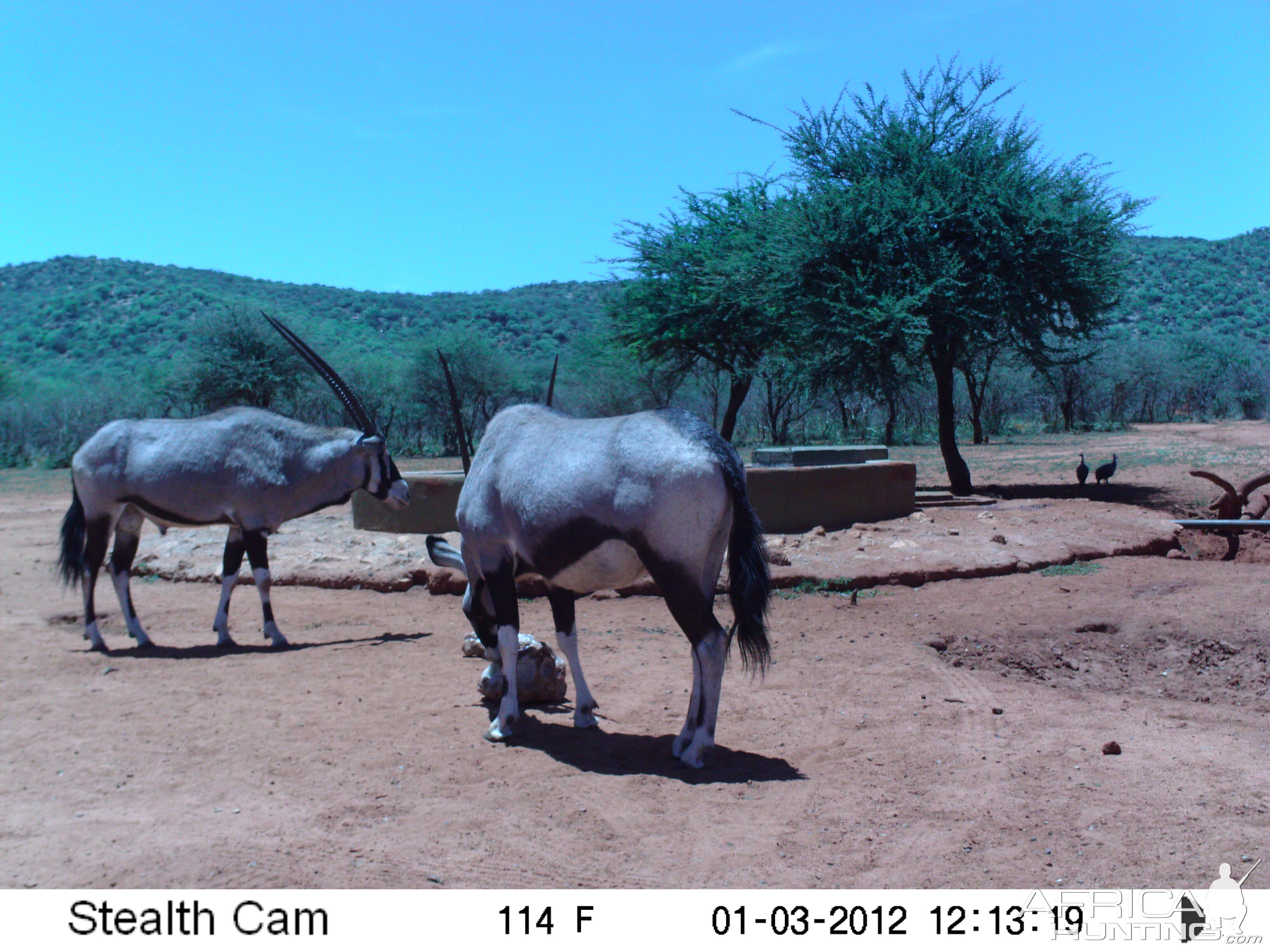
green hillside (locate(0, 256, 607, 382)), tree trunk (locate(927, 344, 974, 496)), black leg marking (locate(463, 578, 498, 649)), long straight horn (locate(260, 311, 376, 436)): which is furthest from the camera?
green hillside (locate(0, 256, 607, 382))

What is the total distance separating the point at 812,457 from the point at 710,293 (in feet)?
23.7

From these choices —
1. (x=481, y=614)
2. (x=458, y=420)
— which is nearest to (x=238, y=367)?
(x=458, y=420)

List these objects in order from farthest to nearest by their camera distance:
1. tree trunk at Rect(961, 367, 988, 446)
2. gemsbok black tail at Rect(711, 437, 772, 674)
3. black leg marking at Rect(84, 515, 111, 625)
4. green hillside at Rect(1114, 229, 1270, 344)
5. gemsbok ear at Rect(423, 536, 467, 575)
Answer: green hillside at Rect(1114, 229, 1270, 344) → tree trunk at Rect(961, 367, 988, 446) → black leg marking at Rect(84, 515, 111, 625) → gemsbok ear at Rect(423, 536, 467, 575) → gemsbok black tail at Rect(711, 437, 772, 674)

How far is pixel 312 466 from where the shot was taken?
862 cm

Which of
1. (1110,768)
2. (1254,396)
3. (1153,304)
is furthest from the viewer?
(1153,304)

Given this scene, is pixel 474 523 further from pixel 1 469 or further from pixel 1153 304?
pixel 1153 304

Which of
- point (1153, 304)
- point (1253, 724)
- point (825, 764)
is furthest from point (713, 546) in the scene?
point (1153, 304)

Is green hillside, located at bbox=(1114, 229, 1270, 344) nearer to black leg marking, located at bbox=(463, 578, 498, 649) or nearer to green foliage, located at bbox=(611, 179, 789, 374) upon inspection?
green foliage, located at bbox=(611, 179, 789, 374)

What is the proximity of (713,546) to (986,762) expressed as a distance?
181 cm

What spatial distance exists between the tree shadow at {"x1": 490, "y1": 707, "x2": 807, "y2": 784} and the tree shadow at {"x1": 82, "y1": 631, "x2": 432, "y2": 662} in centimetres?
266

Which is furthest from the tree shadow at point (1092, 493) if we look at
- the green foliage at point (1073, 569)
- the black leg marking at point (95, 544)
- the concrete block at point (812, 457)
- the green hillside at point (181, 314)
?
the green hillside at point (181, 314)

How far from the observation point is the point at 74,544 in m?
8.64

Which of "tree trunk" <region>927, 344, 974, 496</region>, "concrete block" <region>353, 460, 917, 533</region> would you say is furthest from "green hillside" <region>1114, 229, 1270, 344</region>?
"concrete block" <region>353, 460, 917, 533</region>

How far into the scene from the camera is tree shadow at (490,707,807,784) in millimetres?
4891
